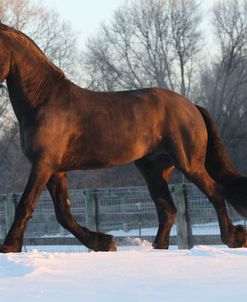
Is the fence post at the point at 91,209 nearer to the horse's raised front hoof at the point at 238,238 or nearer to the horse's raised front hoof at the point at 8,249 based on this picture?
the horse's raised front hoof at the point at 238,238

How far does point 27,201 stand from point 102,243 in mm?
→ 1002

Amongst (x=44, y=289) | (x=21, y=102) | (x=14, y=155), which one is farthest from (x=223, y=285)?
(x=14, y=155)

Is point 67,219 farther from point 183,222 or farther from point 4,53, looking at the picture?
point 183,222

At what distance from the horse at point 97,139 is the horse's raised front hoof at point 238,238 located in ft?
0.03

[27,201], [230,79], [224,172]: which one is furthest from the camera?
[230,79]

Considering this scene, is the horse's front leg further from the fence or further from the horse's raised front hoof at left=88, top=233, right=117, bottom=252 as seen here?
the fence

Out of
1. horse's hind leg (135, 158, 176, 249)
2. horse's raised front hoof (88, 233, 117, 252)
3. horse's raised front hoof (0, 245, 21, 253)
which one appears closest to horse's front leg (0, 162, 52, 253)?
horse's raised front hoof (0, 245, 21, 253)

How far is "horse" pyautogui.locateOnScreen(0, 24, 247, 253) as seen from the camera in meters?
7.48

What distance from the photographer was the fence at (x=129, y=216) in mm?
12375

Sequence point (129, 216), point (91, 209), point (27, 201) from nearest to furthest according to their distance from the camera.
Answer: point (27, 201) < point (91, 209) < point (129, 216)

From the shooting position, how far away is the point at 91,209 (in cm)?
1335

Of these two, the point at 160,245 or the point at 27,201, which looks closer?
the point at 27,201

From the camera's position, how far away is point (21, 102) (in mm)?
7793

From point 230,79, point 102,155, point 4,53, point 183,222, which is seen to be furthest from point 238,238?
point 230,79
